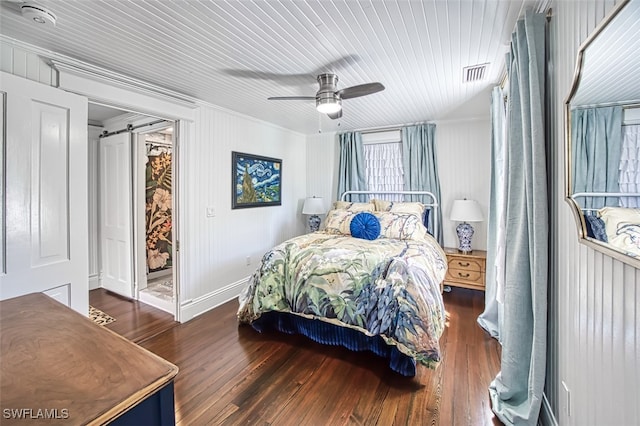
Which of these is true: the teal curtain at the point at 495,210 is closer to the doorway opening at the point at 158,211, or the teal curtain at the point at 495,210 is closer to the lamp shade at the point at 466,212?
the lamp shade at the point at 466,212

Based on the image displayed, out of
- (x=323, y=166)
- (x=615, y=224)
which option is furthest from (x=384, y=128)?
(x=615, y=224)

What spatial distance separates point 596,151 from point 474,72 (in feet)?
5.46

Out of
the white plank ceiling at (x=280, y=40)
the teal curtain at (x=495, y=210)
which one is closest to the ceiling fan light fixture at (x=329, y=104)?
the white plank ceiling at (x=280, y=40)

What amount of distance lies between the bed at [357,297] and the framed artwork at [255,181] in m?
1.12

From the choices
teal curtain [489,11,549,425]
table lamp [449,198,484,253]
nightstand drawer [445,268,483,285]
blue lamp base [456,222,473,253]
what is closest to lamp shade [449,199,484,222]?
table lamp [449,198,484,253]

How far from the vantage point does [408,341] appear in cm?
196

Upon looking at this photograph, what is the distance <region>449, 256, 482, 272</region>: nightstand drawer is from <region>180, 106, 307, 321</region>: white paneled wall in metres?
2.56

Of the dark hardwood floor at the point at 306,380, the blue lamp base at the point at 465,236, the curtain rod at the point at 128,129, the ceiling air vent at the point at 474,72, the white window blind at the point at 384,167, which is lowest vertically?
the dark hardwood floor at the point at 306,380

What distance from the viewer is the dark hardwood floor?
1709 millimetres

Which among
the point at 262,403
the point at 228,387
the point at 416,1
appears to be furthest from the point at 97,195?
the point at 416,1

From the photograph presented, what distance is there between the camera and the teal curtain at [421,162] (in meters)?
3.99

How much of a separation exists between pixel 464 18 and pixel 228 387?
2.83 meters

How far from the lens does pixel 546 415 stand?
152 centimetres

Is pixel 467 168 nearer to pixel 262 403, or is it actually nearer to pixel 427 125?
pixel 427 125
